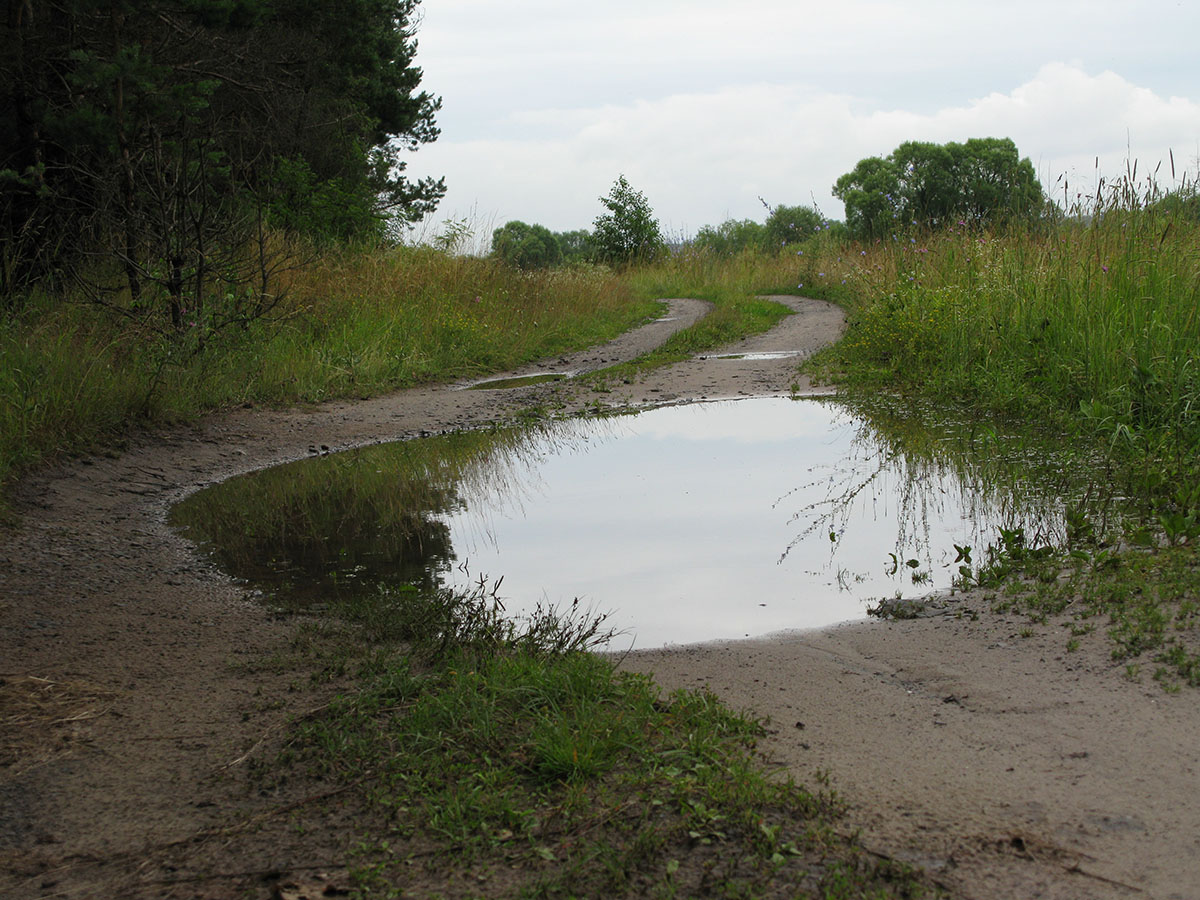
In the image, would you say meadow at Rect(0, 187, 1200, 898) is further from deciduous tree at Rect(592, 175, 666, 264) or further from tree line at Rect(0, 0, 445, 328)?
deciduous tree at Rect(592, 175, 666, 264)

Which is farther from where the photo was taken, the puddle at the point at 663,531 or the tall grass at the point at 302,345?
the tall grass at the point at 302,345

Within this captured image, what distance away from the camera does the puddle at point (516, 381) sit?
10.6 meters

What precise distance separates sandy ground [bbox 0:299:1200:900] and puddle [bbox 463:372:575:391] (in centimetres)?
596

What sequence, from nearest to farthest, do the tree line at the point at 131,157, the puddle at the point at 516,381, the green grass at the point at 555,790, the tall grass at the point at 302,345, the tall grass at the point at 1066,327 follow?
1. the green grass at the point at 555,790
2. the tall grass at the point at 1066,327
3. the tall grass at the point at 302,345
4. the tree line at the point at 131,157
5. the puddle at the point at 516,381

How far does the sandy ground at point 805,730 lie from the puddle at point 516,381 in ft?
19.5

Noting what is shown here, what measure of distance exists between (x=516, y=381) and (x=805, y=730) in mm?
8536

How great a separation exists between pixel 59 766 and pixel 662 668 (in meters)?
1.89

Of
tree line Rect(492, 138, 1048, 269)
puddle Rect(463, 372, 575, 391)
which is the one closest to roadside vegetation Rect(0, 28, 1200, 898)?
puddle Rect(463, 372, 575, 391)

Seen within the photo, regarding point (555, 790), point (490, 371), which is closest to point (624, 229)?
point (490, 371)

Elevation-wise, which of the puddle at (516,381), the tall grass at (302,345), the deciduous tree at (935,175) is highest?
the deciduous tree at (935,175)

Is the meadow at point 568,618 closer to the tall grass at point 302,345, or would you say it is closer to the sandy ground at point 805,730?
the tall grass at point 302,345

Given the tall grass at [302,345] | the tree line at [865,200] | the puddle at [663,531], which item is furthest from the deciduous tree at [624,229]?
the puddle at [663,531]

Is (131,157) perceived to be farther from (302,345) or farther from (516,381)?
(516,381)

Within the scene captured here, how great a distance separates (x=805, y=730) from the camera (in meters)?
2.89
